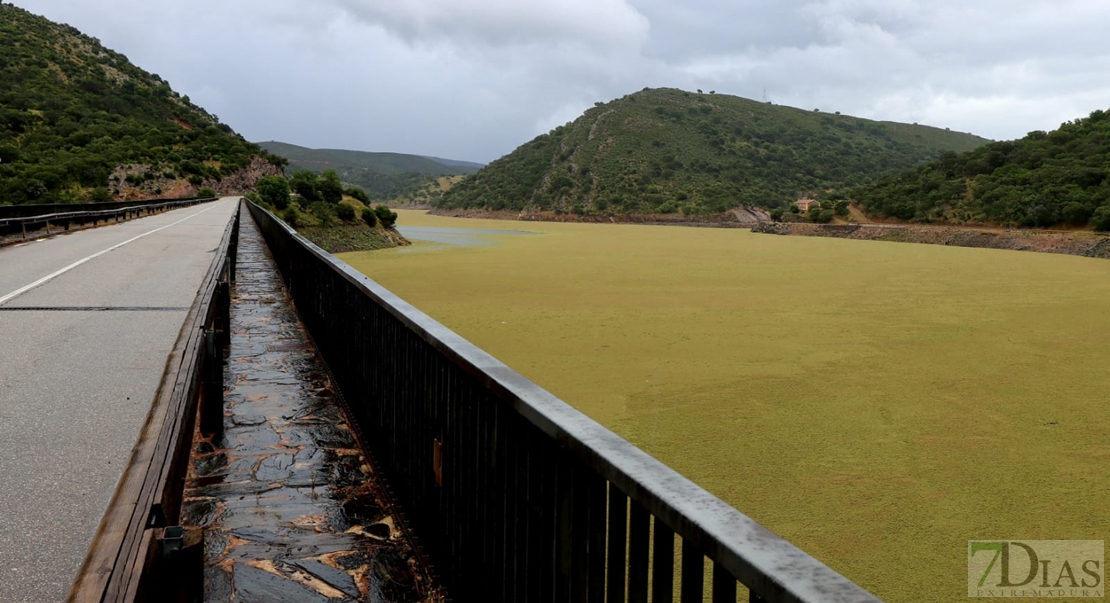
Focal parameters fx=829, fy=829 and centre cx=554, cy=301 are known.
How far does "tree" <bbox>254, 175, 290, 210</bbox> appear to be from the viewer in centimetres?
4656

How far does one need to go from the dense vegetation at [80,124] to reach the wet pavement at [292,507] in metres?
46.0

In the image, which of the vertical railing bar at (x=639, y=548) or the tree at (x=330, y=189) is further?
the tree at (x=330, y=189)

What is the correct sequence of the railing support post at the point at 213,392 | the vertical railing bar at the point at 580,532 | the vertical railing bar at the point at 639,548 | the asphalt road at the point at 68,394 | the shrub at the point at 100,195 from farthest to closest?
the shrub at the point at 100,195
the railing support post at the point at 213,392
the asphalt road at the point at 68,394
the vertical railing bar at the point at 580,532
the vertical railing bar at the point at 639,548

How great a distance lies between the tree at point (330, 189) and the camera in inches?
1966

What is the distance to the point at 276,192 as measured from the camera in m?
47.2

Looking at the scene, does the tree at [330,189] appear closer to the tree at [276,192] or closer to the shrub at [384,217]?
the tree at [276,192]

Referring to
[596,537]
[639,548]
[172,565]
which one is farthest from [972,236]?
[172,565]

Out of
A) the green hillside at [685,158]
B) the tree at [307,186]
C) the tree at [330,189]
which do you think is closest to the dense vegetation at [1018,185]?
the green hillside at [685,158]

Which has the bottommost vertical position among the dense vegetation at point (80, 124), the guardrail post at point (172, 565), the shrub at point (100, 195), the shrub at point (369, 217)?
the shrub at point (369, 217)

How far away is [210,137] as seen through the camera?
8350 cm

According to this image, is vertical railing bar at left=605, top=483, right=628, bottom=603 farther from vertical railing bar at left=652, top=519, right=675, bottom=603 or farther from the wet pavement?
the wet pavement

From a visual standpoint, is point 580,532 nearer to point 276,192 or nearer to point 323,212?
point 323,212

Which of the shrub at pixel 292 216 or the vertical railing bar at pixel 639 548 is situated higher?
the vertical railing bar at pixel 639 548

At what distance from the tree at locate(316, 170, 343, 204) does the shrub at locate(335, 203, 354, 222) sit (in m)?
1.40
